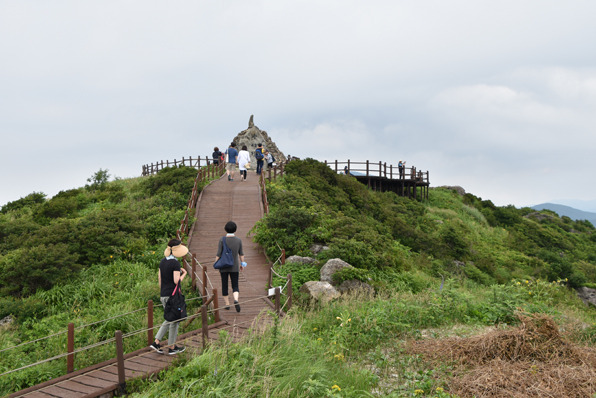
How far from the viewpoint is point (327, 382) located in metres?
5.79

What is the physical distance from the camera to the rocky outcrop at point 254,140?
125 feet

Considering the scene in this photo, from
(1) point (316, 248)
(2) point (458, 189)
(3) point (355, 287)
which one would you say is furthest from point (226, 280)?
(2) point (458, 189)

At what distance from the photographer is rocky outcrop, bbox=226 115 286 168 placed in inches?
1503

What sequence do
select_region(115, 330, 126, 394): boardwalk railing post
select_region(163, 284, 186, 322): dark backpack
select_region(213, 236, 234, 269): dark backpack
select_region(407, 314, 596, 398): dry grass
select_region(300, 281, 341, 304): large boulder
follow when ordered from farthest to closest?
select_region(300, 281, 341, 304): large boulder → select_region(213, 236, 234, 269): dark backpack → select_region(163, 284, 186, 322): dark backpack → select_region(115, 330, 126, 394): boardwalk railing post → select_region(407, 314, 596, 398): dry grass

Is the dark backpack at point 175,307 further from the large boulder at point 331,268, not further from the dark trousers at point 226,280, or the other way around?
the large boulder at point 331,268

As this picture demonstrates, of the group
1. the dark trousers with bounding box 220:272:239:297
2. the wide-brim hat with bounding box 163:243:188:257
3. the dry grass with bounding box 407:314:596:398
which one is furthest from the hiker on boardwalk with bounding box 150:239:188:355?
the dry grass with bounding box 407:314:596:398

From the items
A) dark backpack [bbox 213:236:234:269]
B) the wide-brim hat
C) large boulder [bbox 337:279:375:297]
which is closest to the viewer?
the wide-brim hat

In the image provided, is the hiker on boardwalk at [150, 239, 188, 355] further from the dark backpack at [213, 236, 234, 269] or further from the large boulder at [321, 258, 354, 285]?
the large boulder at [321, 258, 354, 285]

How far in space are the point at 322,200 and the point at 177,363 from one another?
14.6m

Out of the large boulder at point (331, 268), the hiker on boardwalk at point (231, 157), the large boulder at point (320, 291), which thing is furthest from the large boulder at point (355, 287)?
the hiker on boardwalk at point (231, 157)

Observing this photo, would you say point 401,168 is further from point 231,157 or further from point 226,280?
point 226,280

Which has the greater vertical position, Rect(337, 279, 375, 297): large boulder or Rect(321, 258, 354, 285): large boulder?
Rect(321, 258, 354, 285): large boulder

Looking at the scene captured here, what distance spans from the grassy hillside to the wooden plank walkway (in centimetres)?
53

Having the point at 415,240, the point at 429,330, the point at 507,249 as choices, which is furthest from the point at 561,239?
the point at 429,330
